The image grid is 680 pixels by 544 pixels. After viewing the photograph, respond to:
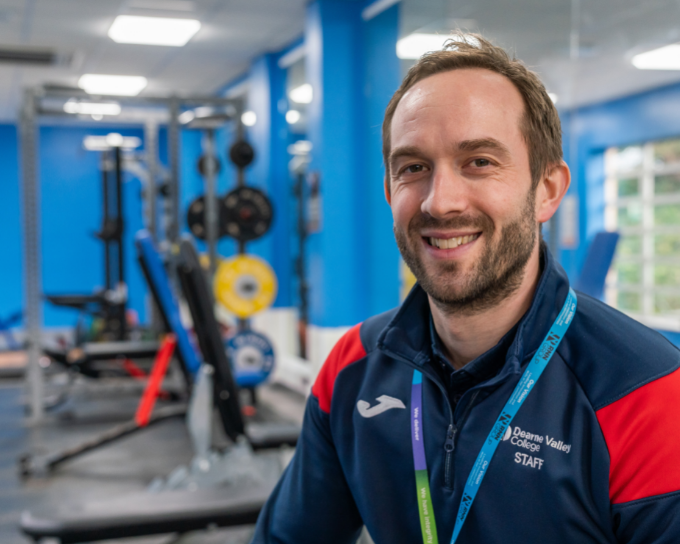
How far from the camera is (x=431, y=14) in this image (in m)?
3.63

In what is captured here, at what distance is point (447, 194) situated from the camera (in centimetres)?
90

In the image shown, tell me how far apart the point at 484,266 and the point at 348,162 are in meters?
3.60

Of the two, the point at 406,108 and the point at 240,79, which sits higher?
the point at 240,79

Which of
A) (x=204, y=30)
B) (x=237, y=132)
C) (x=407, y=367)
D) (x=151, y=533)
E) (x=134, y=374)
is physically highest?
(x=204, y=30)

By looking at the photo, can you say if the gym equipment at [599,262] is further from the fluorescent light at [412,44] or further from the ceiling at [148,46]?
the ceiling at [148,46]

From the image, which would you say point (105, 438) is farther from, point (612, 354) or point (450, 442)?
point (612, 354)

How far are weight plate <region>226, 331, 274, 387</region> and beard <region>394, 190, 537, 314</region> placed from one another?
3727 millimetres

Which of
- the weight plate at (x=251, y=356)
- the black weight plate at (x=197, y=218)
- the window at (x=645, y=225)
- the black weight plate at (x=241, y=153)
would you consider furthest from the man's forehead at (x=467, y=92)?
the black weight plate at (x=197, y=218)

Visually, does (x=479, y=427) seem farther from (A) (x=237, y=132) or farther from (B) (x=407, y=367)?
Answer: (A) (x=237, y=132)

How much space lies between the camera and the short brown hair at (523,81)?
3.07 feet

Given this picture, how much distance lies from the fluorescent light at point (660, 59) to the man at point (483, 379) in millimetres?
1562

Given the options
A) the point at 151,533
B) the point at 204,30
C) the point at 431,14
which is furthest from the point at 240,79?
the point at 151,533

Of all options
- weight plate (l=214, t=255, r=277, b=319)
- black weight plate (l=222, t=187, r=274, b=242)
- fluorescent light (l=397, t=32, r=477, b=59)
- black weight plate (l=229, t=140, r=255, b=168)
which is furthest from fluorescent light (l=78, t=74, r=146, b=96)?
fluorescent light (l=397, t=32, r=477, b=59)

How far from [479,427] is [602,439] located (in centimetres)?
16
